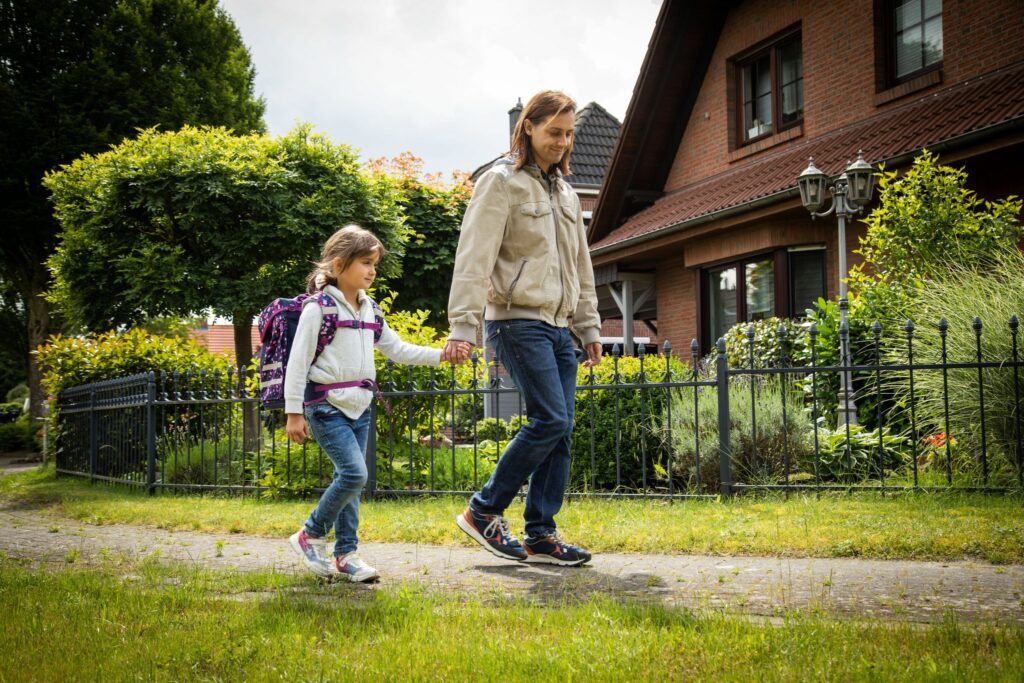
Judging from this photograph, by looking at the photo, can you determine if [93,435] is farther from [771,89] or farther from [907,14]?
[907,14]

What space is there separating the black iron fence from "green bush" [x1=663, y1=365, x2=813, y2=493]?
0.01 metres

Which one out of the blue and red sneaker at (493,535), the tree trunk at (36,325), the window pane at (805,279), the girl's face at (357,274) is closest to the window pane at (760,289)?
the window pane at (805,279)

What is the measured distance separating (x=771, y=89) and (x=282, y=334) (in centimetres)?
1086

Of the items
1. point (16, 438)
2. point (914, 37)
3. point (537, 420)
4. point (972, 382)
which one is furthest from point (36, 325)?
point (972, 382)

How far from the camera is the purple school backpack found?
3924 millimetres

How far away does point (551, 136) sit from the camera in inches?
159

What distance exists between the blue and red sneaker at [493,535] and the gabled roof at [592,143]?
20.7 metres

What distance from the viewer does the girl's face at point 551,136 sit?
159 inches

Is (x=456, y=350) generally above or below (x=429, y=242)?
below

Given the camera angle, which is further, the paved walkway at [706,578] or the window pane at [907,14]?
the window pane at [907,14]

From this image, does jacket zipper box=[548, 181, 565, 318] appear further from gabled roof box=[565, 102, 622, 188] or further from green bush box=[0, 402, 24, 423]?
green bush box=[0, 402, 24, 423]

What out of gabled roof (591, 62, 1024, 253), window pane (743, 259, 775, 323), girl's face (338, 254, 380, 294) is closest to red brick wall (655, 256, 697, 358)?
gabled roof (591, 62, 1024, 253)

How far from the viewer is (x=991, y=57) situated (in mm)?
9641

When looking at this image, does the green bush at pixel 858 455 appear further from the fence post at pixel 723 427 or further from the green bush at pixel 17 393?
the green bush at pixel 17 393
